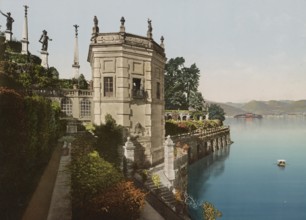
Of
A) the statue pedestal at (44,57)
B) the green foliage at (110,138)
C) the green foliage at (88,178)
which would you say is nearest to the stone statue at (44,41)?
the statue pedestal at (44,57)

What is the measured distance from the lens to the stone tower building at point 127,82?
22891mm

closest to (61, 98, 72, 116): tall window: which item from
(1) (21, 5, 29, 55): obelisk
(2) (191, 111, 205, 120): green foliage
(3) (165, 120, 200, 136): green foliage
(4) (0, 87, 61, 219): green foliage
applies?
(1) (21, 5, 29, 55): obelisk

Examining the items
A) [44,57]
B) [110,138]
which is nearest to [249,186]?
[110,138]

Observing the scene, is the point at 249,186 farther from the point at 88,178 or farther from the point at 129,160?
the point at 88,178

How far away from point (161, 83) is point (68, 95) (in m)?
9.54

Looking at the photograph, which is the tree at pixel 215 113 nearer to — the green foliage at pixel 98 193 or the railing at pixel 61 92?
the railing at pixel 61 92

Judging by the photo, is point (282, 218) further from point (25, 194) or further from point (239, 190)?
point (25, 194)

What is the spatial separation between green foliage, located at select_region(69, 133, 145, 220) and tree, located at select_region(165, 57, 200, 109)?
2021 inches

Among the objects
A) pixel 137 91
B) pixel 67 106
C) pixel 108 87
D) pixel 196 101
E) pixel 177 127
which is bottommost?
pixel 177 127

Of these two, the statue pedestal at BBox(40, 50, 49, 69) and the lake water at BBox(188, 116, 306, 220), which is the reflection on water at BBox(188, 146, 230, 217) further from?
the statue pedestal at BBox(40, 50, 49, 69)

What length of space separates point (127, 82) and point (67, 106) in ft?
23.6

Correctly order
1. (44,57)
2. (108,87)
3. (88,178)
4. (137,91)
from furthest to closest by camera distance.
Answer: (44,57), (137,91), (108,87), (88,178)

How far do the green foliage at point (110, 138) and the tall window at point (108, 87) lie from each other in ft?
6.47

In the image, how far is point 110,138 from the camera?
22.5 meters
